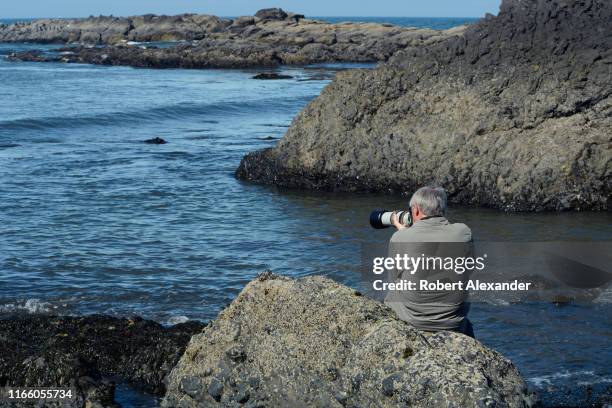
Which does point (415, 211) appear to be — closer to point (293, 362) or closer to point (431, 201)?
point (431, 201)

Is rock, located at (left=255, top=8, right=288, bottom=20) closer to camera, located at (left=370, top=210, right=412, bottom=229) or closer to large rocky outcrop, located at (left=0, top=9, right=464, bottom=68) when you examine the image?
large rocky outcrop, located at (left=0, top=9, right=464, bottom=68)

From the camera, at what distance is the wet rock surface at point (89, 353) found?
7215mm

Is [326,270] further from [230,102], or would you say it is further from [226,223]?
[230,102]

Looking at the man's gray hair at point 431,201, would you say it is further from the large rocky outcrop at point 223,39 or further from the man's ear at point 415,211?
the large rocky outcrop at point 223,39

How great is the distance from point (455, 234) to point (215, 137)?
18523 mm

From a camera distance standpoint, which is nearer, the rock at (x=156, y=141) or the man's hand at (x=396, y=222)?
the man's hand at (x=396, y=222)

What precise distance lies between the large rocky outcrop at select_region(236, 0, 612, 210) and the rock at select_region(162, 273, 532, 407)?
8.29 meters

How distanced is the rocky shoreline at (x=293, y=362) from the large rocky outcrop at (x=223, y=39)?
41675 millimetres

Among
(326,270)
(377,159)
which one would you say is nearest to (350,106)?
(377,159)

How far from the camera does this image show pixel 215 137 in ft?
79.4

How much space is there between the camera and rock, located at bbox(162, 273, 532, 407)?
553cm

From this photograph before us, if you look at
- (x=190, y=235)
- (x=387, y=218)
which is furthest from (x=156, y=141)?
(x=387, y=218)

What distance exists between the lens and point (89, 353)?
796 centimetres

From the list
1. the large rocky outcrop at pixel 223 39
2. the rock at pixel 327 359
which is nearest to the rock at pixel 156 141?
the rock at pixel 327 359
